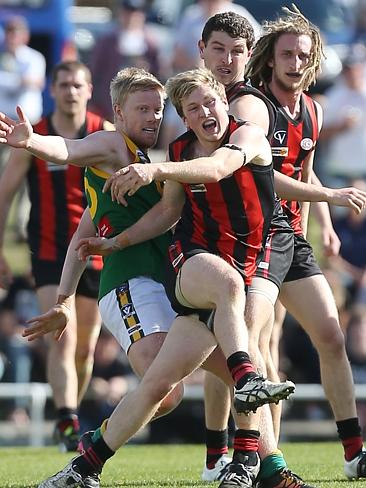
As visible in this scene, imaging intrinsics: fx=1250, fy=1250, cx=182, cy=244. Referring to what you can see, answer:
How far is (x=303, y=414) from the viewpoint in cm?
1293

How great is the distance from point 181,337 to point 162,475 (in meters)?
1.84

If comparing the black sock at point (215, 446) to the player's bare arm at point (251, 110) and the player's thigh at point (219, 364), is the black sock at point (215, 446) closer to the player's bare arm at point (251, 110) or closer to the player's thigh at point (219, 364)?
the player's thigh at point (219, 364)

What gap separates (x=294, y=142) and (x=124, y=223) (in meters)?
1.13

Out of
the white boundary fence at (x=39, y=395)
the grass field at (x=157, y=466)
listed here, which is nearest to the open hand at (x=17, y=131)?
the grass field at (x=157, y=466)

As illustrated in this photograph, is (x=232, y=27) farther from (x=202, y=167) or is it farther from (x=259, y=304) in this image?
(x=259, y=304)

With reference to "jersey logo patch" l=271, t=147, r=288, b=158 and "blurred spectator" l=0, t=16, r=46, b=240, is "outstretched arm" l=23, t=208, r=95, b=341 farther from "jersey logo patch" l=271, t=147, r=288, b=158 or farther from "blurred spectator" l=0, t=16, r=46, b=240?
"blurred spectator" l=0, t=16, r=46, b=240

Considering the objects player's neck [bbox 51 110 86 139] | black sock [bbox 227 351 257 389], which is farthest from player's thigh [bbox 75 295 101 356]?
black sock [bbox 227 351 257 389]

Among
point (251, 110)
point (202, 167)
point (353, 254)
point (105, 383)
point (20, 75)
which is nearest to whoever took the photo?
point (202, 167)

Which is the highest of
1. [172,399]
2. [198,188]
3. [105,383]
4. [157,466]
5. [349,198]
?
[198,188]

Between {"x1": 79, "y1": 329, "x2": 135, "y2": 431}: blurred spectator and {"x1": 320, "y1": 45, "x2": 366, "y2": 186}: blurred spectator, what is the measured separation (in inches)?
132

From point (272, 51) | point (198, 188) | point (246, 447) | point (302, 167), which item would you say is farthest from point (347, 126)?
point (246, 447)

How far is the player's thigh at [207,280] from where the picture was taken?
574cm

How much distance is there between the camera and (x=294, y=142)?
22.8ft

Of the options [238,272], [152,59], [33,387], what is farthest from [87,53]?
[238,272]
